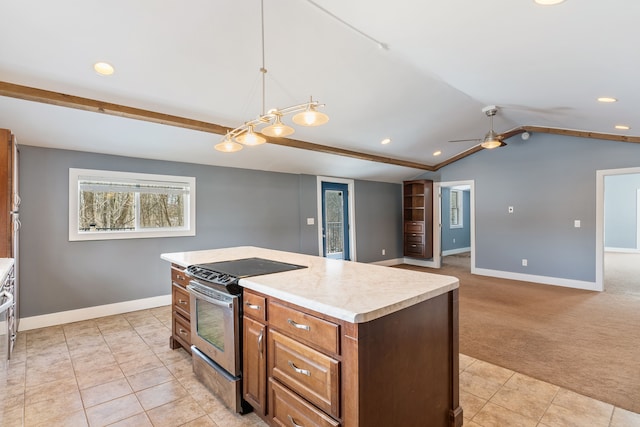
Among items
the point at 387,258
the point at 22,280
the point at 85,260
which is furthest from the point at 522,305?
the point at 22,280

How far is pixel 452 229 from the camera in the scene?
965 cm

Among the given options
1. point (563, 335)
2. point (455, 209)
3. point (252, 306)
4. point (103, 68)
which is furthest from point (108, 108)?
point (455, 209)

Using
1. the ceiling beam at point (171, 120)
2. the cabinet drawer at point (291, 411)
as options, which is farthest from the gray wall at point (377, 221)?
the cabinet drawer at point (291, 411)

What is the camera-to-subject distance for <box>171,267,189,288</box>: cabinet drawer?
9.09ft

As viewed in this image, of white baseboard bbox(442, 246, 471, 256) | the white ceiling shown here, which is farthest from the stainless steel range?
white baseboard bbox(442, 246, 471, 256)

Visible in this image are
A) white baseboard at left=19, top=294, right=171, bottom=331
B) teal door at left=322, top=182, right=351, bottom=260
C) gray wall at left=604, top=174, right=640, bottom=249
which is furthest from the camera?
gray wall at left=604, top=174, right=640, bottom=249

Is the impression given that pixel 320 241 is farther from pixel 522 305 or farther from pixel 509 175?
pixel 509 175

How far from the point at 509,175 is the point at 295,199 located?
4290 mm

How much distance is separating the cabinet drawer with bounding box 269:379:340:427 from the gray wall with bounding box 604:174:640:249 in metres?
11.6

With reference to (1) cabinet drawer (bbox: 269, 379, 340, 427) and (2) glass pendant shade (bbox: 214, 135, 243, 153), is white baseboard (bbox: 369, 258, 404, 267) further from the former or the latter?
(1) cabinet drawer (bbox: 269, 379, 340, 427)

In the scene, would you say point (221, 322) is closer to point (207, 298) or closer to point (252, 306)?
point (207, 298)

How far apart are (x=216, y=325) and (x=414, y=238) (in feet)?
20.3

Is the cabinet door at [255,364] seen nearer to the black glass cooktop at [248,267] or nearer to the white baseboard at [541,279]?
the black glass cooktop at [248,267]

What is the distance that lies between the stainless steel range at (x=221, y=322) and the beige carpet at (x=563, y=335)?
2.16 meters
